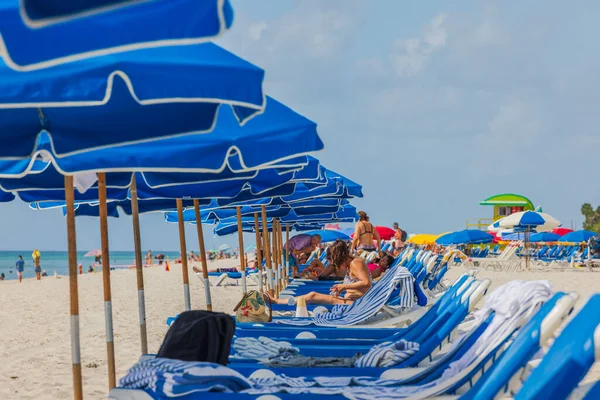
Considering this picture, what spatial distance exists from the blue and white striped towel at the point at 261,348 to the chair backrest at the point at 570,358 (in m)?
2.56

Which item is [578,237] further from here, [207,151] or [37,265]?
[207,151]

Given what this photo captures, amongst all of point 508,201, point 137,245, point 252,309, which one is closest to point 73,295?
point 137,245

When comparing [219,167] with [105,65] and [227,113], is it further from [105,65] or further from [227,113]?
[105,65]

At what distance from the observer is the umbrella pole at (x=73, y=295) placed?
13.8 ft

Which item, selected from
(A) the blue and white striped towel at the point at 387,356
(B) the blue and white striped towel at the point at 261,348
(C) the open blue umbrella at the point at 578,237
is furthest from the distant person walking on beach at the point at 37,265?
(A) the blue and white striped towel at the point at 387,356

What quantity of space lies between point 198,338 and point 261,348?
1261 millimetres

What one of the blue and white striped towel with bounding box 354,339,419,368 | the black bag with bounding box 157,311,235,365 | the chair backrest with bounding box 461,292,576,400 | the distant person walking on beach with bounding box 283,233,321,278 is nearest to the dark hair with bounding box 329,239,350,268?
the blue and white striped towel with bounding box 354,339,419,368

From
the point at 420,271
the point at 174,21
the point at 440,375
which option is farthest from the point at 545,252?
the point at 174,21

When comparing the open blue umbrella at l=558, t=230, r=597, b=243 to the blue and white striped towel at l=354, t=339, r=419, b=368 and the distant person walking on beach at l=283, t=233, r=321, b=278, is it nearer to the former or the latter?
the distant person walking on beach at l=283, t=233, r=321, b=278

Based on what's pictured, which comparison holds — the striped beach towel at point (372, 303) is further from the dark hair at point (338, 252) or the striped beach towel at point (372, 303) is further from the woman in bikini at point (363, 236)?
the woman in bikini at point (363, 236)

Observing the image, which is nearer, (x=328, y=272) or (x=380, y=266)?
(x=380, y=266)

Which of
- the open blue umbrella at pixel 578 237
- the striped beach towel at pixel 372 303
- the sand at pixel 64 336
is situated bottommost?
the sand at pixel 64 336

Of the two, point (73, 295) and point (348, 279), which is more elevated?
point (73, 295)

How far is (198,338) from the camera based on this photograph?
3.59 metres
